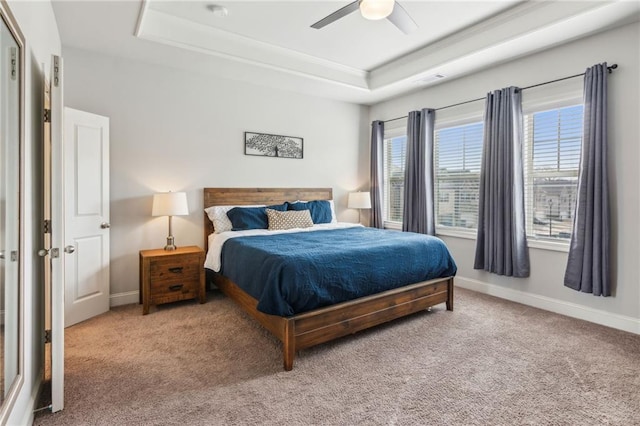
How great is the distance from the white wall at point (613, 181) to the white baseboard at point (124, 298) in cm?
424

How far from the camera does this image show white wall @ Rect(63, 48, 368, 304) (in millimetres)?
3652

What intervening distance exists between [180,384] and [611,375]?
9.46 ft

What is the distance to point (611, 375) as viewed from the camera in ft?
7.52

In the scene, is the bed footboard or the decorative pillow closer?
the bed footboard

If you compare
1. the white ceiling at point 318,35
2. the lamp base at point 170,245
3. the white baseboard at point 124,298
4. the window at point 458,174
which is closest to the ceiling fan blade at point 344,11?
the white ceiling at point 318,35

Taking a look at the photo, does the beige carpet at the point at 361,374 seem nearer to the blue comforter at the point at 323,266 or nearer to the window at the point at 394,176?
the blue comforter at the point at 323,266

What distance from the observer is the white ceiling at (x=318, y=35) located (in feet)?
9.65

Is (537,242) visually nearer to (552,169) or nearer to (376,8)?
(552,169)

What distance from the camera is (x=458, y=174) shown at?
15.0ft

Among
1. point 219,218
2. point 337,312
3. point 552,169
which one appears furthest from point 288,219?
point 552,169

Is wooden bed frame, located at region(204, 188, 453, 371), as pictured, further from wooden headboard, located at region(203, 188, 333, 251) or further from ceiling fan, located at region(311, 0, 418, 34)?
ceiling fan, located at region(311, 0, 418, 34)

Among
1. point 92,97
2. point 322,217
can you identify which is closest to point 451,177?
point 322,217

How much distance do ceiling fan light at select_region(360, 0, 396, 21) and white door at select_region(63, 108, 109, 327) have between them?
2747mm

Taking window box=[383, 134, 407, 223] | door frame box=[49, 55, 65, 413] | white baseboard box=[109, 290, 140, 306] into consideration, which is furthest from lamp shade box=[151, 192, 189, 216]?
window box=[383, 134, 407, 223]
